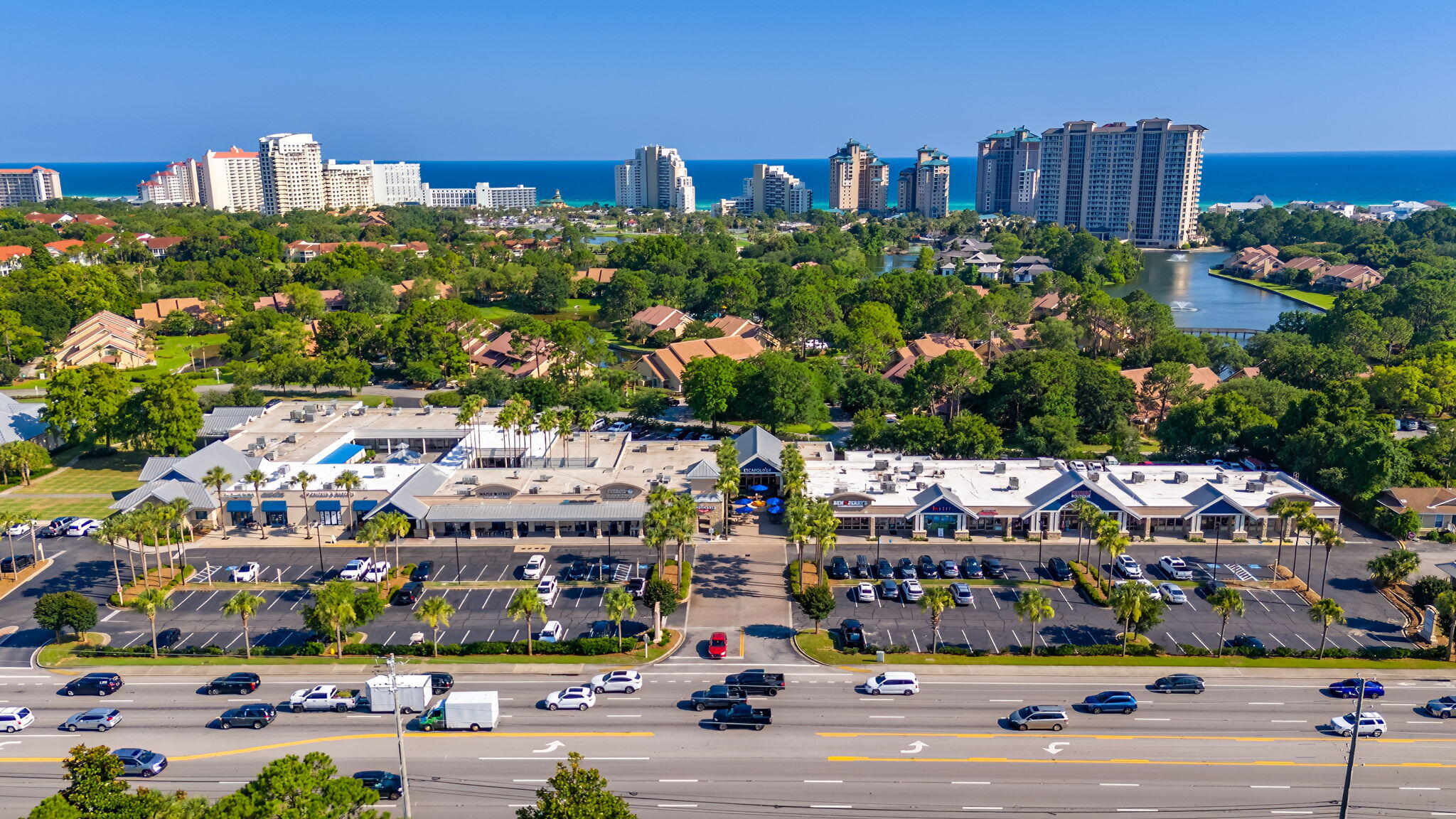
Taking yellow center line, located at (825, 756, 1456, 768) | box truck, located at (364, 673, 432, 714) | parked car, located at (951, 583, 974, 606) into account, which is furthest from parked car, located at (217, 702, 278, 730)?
parked car, located at (951, 583, 974, 606)

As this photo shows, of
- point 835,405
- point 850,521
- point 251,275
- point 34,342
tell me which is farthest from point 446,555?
point 251,275

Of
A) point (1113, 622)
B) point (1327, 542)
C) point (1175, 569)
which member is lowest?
point (1113, 622)

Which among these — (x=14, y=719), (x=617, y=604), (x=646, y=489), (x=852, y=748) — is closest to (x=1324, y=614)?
(x=852, y=748)

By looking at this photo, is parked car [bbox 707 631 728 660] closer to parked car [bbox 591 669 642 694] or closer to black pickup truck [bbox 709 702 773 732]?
parked car [bbox 591 669 642 694]

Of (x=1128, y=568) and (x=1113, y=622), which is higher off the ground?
(x=1128, y=568)

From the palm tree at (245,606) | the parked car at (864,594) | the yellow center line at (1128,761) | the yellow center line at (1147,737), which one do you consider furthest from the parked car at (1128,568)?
the palm tree at (245,606)

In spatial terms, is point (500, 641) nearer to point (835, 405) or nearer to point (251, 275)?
point (835, 405)

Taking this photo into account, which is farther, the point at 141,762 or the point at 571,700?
the point at 571,700

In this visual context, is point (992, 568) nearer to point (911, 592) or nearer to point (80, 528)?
point (911, 592)
